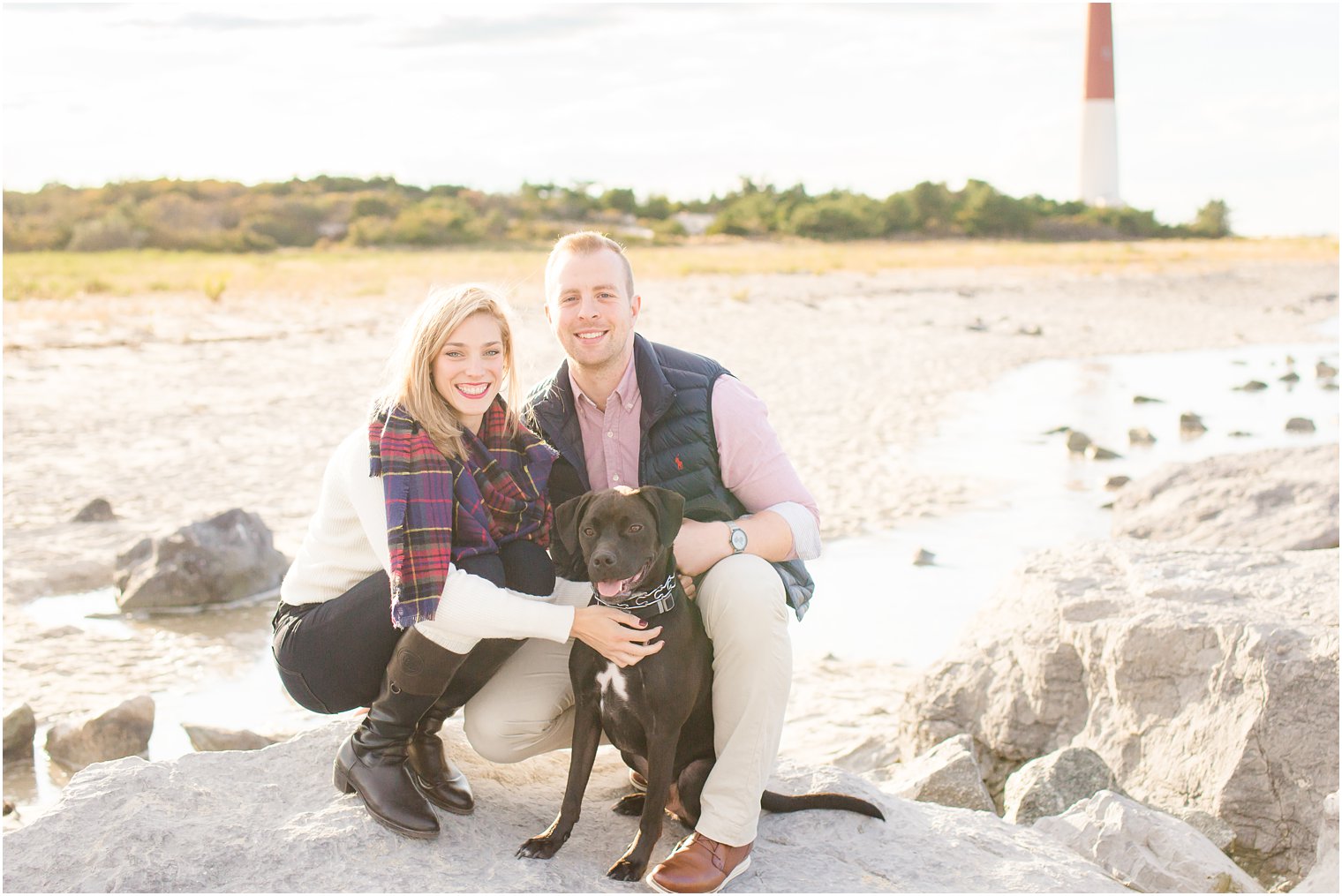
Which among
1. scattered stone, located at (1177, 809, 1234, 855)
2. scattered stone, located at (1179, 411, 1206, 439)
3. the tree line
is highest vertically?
the tree line

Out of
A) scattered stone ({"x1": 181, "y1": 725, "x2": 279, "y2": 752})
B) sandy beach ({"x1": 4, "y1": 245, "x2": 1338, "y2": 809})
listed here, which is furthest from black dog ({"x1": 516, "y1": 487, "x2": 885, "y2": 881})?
scattered stone ({"x1": 181, "y1": 725, "x2": 279, "y2": 752})

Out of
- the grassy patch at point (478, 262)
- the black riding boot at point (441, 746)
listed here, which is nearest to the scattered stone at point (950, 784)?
the black riding boot at point (441, 746)

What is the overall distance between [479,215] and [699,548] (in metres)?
42.5

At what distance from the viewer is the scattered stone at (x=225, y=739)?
187 inches

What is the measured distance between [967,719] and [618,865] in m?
2.02

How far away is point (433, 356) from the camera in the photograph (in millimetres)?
3348

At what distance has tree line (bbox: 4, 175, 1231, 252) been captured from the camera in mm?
36781

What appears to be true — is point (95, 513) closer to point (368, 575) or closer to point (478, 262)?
point (368, 575)

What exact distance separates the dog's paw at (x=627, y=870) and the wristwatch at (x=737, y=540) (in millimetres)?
842

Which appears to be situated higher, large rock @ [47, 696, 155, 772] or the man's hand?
the man's hand

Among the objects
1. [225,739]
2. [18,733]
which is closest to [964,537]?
[225,739]

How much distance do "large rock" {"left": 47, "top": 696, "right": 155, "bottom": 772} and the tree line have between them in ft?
102

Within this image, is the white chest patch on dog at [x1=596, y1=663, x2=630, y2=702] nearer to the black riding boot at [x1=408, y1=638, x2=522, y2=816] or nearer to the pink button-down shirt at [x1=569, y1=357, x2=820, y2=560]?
the black riding boot at [x1=408, y1=638, x2=522, y2=816]

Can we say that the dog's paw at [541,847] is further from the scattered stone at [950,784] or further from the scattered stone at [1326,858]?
the scattered stone at [1326,858]
